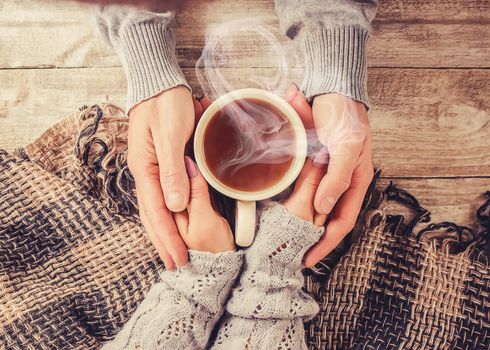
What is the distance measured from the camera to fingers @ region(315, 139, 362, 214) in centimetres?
95

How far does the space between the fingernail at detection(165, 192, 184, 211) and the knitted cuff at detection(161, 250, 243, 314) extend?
93 millimetres

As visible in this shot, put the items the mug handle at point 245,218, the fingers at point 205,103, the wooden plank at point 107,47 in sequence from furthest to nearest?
1. the wooden plank at point 107,47
2. the fingers at point 205,103
3. the mug handle at point 245,218

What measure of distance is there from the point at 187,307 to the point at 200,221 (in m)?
0.17

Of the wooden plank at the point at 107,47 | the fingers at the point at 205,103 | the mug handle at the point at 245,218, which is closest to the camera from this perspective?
the mug handle at the point at 245,218

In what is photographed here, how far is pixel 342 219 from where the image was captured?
39.7 inches

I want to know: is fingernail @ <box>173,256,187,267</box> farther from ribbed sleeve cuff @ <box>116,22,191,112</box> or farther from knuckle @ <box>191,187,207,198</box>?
ribbed sleeve cuff @ <box>116,22,191,112</box>

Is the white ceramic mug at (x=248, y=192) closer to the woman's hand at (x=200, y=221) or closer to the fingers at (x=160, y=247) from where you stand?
the woman's hand at (x=200, y=221)

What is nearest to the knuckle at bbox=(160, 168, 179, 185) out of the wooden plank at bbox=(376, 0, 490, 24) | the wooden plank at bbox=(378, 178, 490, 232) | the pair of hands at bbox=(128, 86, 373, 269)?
the pair of hands at bbox=(128, 86, 373, 269)

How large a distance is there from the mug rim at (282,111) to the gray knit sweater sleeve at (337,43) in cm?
9

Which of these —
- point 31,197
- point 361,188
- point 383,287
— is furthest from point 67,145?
point 383,287

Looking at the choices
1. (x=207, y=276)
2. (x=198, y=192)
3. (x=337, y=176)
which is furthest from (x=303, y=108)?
(x=207, y=276)

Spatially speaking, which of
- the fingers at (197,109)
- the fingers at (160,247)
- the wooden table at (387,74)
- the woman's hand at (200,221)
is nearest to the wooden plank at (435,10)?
the wooden table at (387,74)

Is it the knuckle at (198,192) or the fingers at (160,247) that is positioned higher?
the knuckle at (198,192)

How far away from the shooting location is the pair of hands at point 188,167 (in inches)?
36.9
